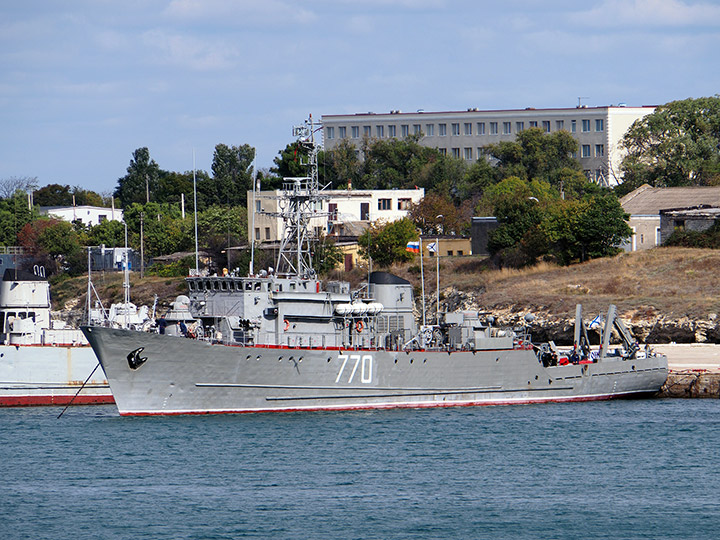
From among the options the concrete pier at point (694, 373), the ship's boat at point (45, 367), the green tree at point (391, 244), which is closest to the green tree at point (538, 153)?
the green tree at point (391, 244)

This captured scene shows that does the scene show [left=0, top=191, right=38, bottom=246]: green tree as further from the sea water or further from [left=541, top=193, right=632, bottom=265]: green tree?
the sea water

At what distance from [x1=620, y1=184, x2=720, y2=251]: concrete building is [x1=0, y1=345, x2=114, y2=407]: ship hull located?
4179 centimetres

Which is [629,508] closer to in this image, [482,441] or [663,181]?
[482,441]

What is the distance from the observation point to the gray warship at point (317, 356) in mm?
40094

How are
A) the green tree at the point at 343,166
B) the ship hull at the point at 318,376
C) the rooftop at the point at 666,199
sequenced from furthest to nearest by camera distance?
1. the green tree at the point at 343,166
2. the rooftop at the point at 666,199
3. the ship hull at the point at 318,376

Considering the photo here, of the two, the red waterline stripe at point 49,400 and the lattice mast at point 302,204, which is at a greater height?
the lattice mast at point 302,204

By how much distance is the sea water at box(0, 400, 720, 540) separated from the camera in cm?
2762

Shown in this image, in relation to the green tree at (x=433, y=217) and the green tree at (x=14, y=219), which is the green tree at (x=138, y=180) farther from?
the green tree at (x=433, y=217)

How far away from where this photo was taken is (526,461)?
34719 millimetres

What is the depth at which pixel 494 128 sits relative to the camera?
115188 millimetres

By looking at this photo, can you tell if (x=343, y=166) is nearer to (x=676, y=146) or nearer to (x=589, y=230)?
(x=676, y=146)

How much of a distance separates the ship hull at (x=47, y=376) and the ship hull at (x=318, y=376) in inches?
266

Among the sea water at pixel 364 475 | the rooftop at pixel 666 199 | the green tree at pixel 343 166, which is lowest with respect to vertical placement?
the sea water at pixel 364 475

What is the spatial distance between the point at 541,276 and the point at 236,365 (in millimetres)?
33985
